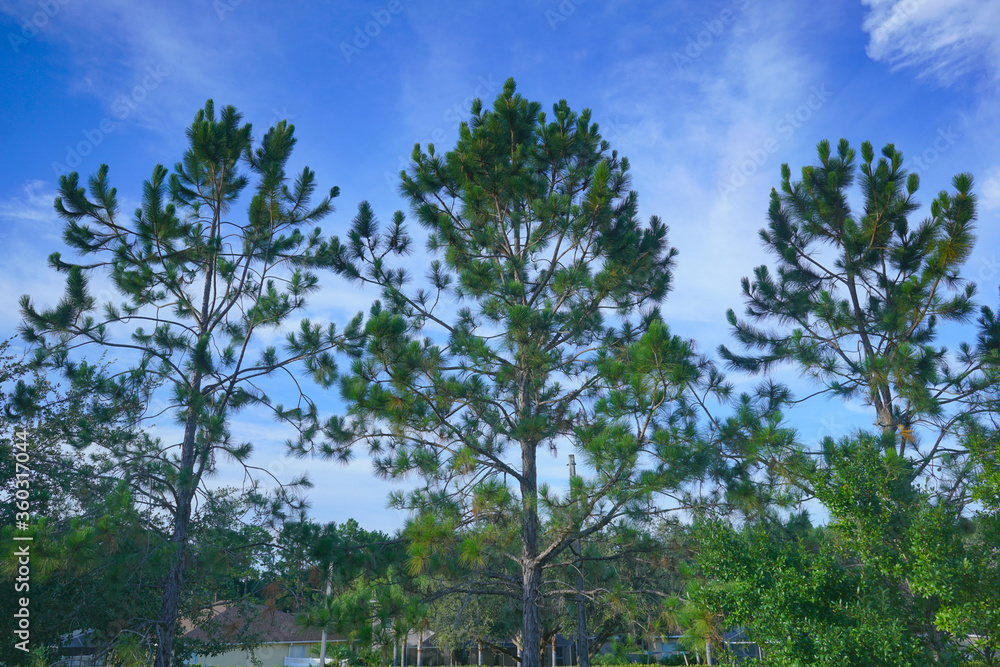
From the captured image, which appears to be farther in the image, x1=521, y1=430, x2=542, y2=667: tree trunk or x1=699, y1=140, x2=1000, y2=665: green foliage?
x1=521, y1=430, x2=542, y2=667: tree trunk

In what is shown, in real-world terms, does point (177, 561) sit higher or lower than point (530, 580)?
higher

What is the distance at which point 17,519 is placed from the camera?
935cm

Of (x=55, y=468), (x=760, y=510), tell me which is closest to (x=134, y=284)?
(x=55, y=468)

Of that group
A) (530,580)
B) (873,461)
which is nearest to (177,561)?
(530,580)

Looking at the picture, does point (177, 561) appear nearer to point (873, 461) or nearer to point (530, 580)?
point (530, 580)

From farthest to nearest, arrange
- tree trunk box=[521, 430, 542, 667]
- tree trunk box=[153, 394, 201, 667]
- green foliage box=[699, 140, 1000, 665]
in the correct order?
1. tree trunk box=[521, 430, 542, 667]
2. tree trunk box=[153, 394, 201, 667]
3. green foliage box=[699, 140, 1000, 665]

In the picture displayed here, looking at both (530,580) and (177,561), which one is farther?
(530,580)

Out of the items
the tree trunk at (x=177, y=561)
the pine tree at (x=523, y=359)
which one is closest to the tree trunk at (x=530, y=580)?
the pine tree at (x=523, y=359)

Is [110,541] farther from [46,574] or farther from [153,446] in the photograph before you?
[153,446]

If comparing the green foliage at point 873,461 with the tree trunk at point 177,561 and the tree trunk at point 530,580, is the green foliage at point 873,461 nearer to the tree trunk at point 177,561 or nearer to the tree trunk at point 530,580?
the tree trunk at point 530,580

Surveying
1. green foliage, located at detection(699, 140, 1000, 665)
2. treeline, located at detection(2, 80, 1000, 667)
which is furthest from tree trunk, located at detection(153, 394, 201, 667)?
green foliage, located at detection(699, 140, 1000, 665)

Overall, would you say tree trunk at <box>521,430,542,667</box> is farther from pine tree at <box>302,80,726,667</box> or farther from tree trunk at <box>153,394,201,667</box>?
tree trunk at <box>153,394,201,667</box>

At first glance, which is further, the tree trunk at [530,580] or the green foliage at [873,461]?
the tree trunk at [530,580]

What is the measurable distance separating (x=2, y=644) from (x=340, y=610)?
18.2 ft
